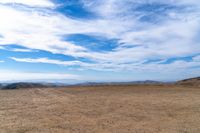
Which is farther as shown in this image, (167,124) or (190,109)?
(190,109)

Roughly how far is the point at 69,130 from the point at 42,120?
10.0 feet

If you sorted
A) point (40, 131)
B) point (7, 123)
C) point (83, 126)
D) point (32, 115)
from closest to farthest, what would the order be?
1. point (40, 131)
2. point (83, 126)
3. point (7, 123)
4. point (32, 115)

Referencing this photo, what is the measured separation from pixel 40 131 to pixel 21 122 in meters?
2.61

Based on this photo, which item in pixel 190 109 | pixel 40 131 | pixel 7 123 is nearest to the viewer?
pixel 40 131

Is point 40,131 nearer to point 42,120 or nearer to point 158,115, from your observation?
point 42,120

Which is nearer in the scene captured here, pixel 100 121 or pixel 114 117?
pixel 100 121

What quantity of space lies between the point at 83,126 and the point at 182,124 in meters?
4.68

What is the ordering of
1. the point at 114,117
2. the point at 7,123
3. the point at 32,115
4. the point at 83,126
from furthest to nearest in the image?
the point at 32,115
the point at 114,117
the point at 7,123
the point at 83,126

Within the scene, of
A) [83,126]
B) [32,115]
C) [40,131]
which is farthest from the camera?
[32,115]

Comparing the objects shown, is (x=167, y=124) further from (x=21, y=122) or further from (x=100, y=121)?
(x=21, y=122)

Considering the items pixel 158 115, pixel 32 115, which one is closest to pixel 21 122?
pixel 32 115

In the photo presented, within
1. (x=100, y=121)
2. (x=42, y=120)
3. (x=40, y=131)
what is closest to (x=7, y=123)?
(x=42, y=120)

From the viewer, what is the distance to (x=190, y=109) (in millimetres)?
17578

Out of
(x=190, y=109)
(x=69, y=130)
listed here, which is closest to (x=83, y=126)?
(x=69, y=130)
